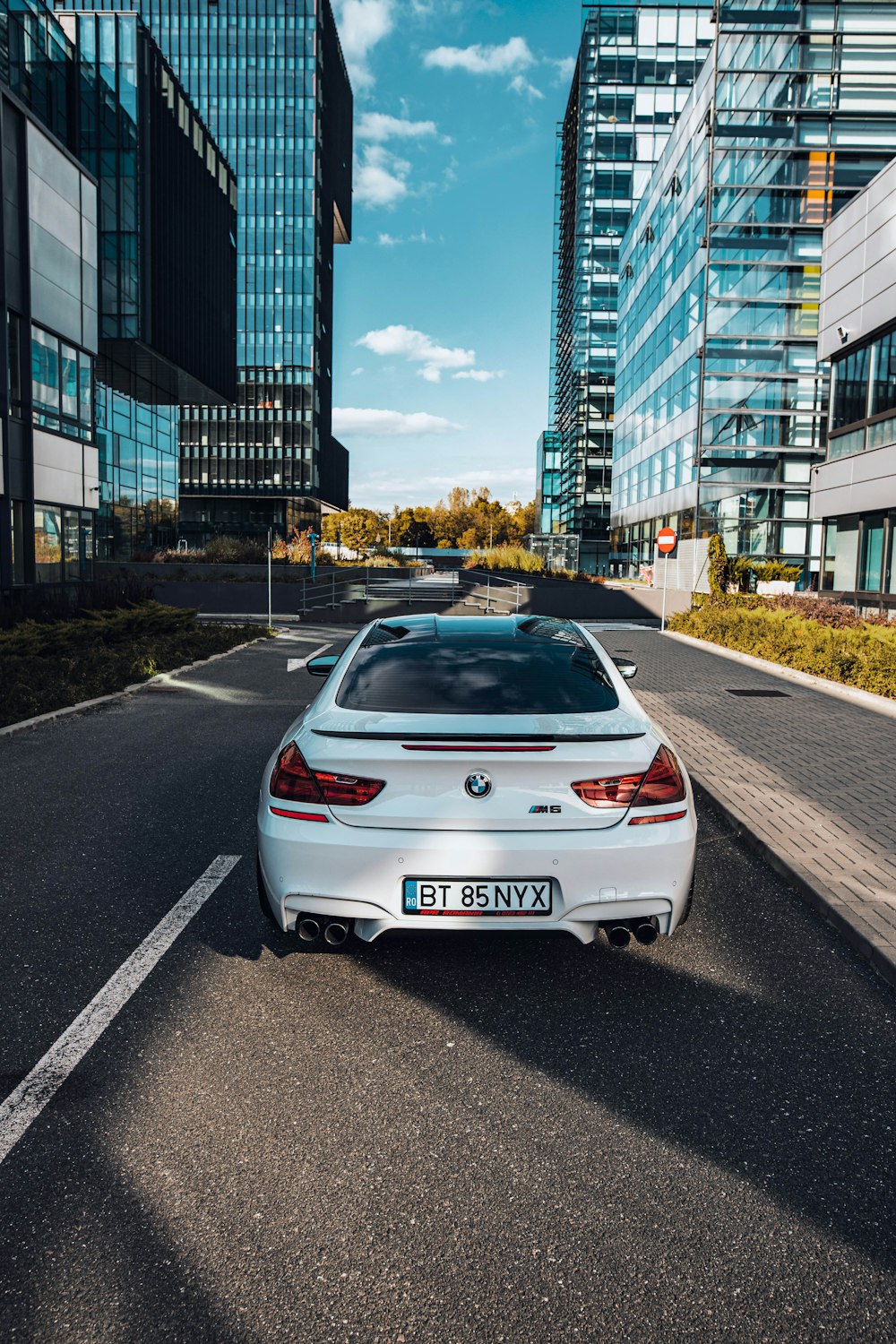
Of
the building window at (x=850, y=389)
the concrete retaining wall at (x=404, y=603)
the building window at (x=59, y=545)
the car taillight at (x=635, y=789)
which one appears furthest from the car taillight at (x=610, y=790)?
the concrete retaining wall at (x=404, y=603)

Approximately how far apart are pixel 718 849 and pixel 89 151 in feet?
151

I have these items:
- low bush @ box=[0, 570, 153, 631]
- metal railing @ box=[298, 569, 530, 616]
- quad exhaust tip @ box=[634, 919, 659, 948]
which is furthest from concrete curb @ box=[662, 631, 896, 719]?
low bush @ box=[0, 570, 153, 631]

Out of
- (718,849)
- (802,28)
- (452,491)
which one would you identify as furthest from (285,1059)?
(452,491)

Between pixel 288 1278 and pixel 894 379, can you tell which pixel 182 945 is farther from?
pixel 894 379

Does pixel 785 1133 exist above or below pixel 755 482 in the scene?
below

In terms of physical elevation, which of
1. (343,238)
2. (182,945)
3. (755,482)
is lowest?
(182,945)

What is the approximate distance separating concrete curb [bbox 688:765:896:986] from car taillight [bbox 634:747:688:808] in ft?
4.12

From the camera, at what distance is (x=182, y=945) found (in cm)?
427

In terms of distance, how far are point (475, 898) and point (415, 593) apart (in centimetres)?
3119

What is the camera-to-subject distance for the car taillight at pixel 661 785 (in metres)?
3.65

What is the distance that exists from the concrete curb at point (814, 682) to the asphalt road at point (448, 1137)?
7.55 m

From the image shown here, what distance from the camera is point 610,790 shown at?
3609 mm

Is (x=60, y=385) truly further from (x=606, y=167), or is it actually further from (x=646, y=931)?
(x=606, y=167)

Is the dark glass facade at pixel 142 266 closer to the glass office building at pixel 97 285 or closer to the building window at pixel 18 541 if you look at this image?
the glass office building at pixel 97 285
